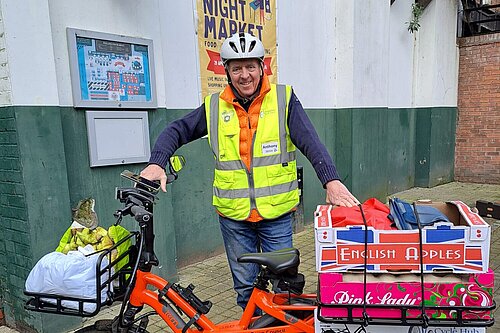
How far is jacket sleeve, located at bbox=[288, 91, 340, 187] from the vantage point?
7.66 ft

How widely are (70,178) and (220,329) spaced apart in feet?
6.36

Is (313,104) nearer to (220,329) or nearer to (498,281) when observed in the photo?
(498,281)

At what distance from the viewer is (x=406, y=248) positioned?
67.1 inches

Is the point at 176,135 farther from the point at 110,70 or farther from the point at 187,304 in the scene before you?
the point at 110,70

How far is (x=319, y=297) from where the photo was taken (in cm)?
181

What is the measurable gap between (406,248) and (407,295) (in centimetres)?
18

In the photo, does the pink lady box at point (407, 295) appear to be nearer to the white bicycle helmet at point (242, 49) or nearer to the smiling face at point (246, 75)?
the smiling face at point (246, 75)

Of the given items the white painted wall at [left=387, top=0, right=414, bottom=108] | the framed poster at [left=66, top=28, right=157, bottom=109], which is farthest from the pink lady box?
the white painted wall at [left=387, top=0, right=414, bottom=108]

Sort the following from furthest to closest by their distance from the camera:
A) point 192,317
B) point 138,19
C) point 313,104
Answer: point 313,104, point 138,19, point 192,317

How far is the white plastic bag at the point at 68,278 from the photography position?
2002 mm

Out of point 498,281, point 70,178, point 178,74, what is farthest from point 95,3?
point 498,281

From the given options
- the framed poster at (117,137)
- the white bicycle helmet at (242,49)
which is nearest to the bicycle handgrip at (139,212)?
the white bicycle helmet at (242,49)

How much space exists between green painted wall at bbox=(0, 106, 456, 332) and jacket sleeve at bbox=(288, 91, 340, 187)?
6.11 ft

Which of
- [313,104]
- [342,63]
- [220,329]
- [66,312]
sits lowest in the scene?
[220,329]
